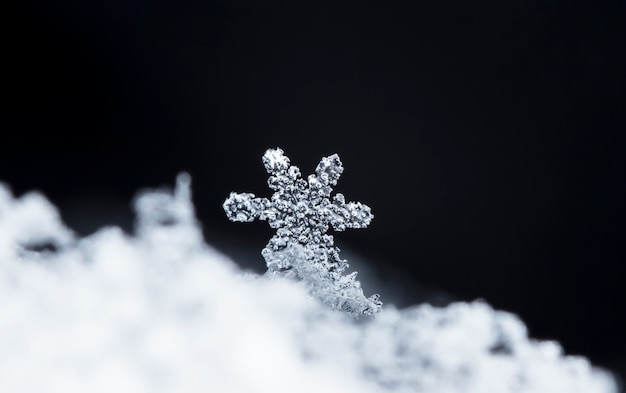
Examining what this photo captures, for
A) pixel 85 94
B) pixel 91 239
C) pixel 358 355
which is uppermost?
pixel 85 94

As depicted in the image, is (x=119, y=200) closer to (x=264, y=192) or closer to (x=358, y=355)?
(x=264, y=192)

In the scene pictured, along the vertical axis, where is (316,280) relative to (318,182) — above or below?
below

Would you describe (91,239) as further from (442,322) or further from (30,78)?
(442,322)

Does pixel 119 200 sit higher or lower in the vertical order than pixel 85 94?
lower

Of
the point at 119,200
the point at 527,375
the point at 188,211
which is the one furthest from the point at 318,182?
the point at 527,375

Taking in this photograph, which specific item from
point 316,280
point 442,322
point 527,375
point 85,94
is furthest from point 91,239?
point 527,375
